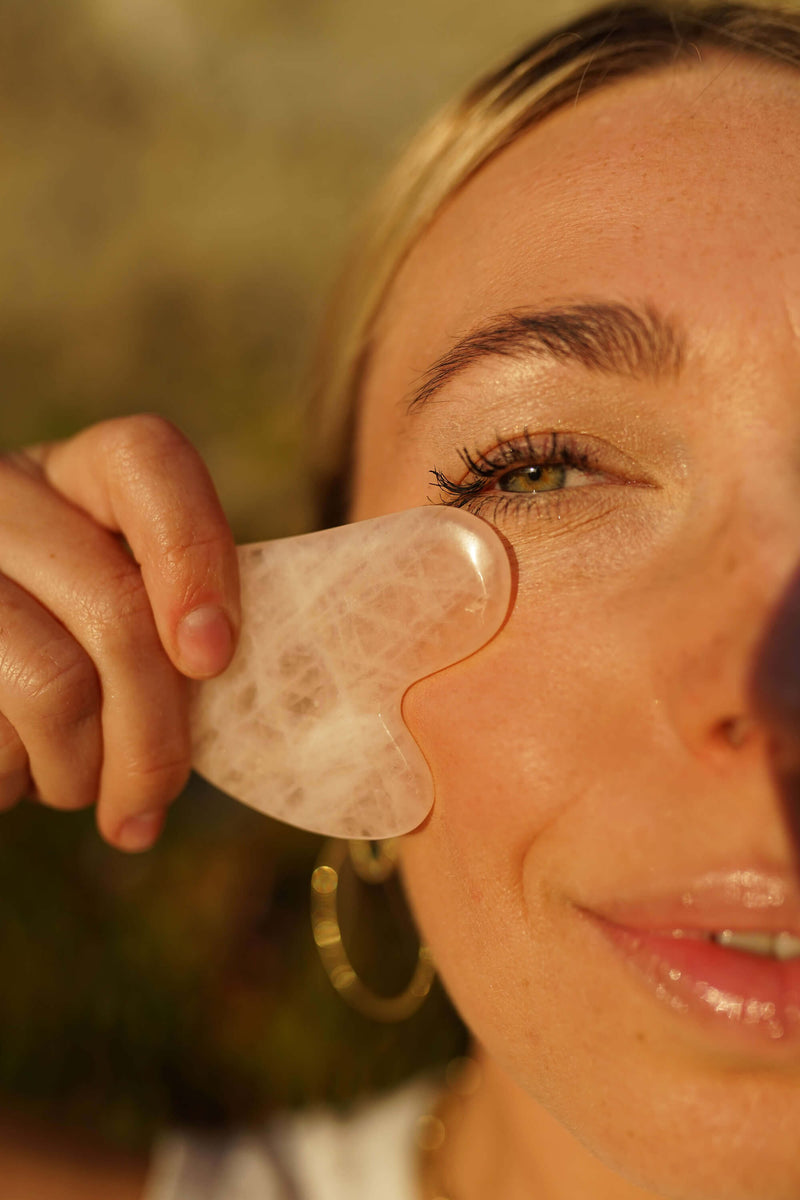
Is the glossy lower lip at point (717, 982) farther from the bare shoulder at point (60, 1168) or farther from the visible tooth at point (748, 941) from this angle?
the bare shoulder at point (60, 1168)

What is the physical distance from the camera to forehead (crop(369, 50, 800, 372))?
108cm

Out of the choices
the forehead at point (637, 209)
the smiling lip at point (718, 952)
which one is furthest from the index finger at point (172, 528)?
the smiling lip at point (718, 952)

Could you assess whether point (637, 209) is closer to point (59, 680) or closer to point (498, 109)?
point (498, 109)

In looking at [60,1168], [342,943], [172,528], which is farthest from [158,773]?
[342,943]

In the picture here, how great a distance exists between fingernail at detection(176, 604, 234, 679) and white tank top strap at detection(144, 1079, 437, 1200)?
3.73 ft

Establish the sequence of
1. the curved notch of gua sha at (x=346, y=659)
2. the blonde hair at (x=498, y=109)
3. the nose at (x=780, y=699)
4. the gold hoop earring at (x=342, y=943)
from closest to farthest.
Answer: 1. the nose at (x=780, y=699)
2. the curved notch of gua sha at (x=346, y=659)
3. the blonde hair at (x=498, y=109)
4. the gold hoop earring at (x=342, y=943)

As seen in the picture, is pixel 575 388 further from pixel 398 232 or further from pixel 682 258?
pixel 398 232

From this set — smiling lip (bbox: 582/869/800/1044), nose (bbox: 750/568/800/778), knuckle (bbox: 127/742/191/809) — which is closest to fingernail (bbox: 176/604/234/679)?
knuckle (bbox: 127/742/191/809)

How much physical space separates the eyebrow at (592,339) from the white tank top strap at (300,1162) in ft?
5.07

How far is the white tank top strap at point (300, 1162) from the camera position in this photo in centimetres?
174

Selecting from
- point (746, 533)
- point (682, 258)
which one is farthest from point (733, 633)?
point (682, 258)

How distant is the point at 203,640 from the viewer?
1.22 m

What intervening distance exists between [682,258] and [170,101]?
595 cm

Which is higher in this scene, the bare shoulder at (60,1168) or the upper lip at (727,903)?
the upper lip at (727,903)
